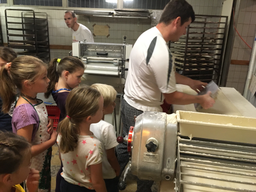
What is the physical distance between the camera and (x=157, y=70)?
109 cm

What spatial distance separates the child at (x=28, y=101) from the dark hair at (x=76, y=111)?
23 centimetres

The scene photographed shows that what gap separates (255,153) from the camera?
555 mm

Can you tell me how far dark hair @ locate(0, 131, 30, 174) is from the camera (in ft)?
2.07

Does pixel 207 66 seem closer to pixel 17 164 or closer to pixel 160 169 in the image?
pixel 160 169

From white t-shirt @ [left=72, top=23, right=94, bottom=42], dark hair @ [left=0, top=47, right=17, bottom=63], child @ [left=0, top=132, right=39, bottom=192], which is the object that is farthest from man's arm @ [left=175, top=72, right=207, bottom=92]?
white t-shirt @ [left=72, top=23, right=94, bottom=42]

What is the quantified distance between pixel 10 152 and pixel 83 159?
0.35 m

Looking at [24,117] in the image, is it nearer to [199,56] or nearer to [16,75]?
[16,75]

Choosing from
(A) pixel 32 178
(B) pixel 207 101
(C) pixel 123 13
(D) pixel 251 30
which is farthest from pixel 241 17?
(A) pixel 32 178

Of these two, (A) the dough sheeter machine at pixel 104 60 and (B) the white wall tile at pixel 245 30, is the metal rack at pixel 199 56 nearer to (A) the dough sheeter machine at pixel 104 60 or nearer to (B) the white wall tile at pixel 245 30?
(B) the white wall tile at pixel 245 30

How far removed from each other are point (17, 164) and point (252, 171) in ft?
2.38

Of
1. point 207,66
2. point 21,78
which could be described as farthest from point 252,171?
point 207,66

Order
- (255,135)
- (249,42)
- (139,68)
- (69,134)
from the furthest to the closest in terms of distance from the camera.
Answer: (249,42)
(139,68)
(69,134)
(255,135)

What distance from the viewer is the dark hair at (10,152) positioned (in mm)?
631

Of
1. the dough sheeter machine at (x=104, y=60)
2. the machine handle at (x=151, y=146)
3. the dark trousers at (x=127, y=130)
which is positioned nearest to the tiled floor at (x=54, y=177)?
the dark trousers at (x=127, y=130)
